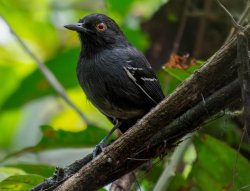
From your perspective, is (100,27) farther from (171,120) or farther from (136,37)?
(171,120)

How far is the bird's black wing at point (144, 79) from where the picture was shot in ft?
13.9

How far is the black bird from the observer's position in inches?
164

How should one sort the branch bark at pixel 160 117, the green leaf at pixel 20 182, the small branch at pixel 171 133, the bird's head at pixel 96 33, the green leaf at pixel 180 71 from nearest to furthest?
the branch bark at pixel 160 117
the small branch at pixel 171 133
the green leaf at pixel 20 182
the green leaf at pixel 180 71
the bird's head at pixel 96 33

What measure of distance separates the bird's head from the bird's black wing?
0.35 m

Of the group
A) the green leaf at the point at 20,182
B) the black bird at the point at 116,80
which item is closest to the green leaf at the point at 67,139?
the black bird at the point at 116,80

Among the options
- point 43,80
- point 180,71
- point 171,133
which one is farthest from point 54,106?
point 171,133

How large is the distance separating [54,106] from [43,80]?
3.77ft

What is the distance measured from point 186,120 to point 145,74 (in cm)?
122

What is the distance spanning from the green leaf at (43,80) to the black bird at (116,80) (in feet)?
2.70

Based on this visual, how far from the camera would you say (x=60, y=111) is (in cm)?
638

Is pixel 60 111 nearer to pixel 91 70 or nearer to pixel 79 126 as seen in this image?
pixel 79 126

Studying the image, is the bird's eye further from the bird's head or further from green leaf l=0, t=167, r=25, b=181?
green leaf l=0, t=167, r=25, b=181

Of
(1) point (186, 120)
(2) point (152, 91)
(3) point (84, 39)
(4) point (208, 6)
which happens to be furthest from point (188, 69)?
(4) point (208, 6)

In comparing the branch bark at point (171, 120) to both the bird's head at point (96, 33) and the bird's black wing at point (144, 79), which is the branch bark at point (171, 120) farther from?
the bird's head at point (96, 33)
